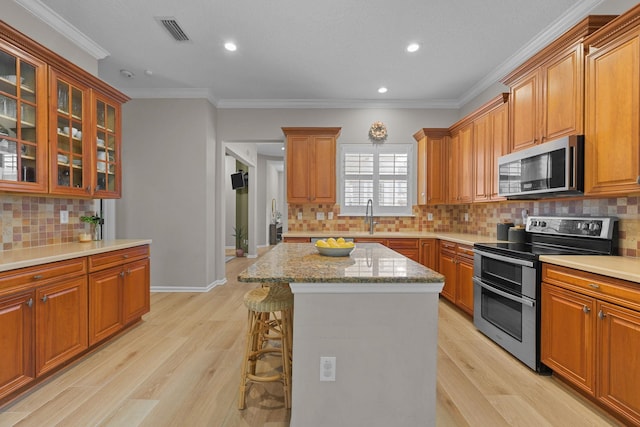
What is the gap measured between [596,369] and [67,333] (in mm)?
3506

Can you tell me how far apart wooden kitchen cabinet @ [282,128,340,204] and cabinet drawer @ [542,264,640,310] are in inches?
111

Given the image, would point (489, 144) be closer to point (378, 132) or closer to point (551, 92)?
point (551, 92)

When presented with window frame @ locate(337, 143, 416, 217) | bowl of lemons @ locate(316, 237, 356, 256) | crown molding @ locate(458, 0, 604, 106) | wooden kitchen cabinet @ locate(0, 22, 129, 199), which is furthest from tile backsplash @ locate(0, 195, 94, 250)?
crown molding @ locate(458, 0, 604, 106)

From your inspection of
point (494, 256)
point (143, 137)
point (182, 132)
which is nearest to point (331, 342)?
point (494, 256)

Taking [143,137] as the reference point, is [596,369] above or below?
below

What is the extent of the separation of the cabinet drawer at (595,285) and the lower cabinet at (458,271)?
1.12 meters

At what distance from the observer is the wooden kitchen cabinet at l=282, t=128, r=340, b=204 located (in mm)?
4473

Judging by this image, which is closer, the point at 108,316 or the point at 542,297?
the point at 542,297

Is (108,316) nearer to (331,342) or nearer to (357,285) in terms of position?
(331,342)

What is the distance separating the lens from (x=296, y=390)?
1.50 meters

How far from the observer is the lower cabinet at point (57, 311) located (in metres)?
1.83

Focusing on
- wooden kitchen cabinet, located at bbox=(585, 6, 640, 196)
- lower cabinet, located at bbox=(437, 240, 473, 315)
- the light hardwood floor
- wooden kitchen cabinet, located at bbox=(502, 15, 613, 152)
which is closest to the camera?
the light hardwood floor

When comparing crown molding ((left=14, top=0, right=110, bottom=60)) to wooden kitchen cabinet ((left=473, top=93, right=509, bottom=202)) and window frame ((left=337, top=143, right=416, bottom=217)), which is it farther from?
wooden kitchen cabinet ((left=473, top=93, right=509, bottom=202))

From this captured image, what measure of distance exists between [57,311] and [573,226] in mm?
4047
